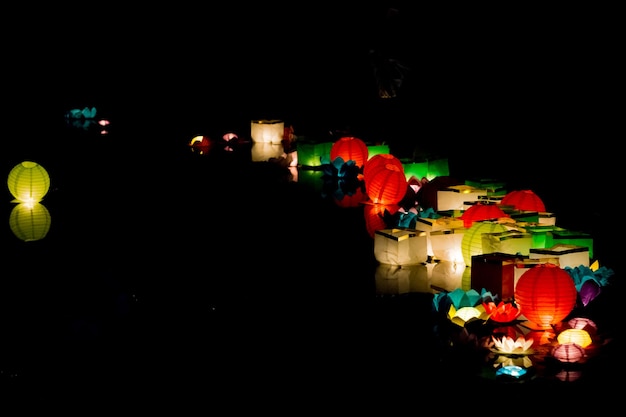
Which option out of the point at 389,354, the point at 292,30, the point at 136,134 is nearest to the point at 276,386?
the point at 389,354

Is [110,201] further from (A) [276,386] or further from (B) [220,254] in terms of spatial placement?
(A) [276,386]

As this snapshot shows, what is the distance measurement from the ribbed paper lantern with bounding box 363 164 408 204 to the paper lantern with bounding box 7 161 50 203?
2983 millimetres

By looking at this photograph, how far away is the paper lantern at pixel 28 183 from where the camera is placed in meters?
7.96

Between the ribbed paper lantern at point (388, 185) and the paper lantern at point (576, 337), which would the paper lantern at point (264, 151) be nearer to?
the ribbed paper lantern at point (388, 185)

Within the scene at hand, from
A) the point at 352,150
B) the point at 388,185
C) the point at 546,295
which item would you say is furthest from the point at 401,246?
the point at 352,150

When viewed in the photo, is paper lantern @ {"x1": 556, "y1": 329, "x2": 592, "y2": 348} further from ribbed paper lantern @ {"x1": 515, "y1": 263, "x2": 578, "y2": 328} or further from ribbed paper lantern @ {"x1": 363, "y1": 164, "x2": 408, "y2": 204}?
ribbed paper lantern @ {"x1": 363, "y1": 164, "x2": 408, "y2": 204}

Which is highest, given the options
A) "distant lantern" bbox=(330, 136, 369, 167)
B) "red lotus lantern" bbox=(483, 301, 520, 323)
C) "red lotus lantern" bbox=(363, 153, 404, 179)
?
"distant lantern" bbox=(330, 136, 369, 167)

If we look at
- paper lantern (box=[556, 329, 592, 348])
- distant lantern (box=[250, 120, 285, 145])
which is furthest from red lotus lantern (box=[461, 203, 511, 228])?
distant lantern (box=[250, 120, 285, 145])

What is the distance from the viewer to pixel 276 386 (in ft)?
13.0

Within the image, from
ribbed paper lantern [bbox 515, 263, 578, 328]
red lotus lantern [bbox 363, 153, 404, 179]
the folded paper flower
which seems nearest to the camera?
the folded paper flower

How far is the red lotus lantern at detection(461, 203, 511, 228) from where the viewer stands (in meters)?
6.06

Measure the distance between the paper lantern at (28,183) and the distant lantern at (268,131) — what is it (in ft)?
12.6

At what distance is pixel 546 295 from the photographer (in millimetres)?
4578

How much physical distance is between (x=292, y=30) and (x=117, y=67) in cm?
473
